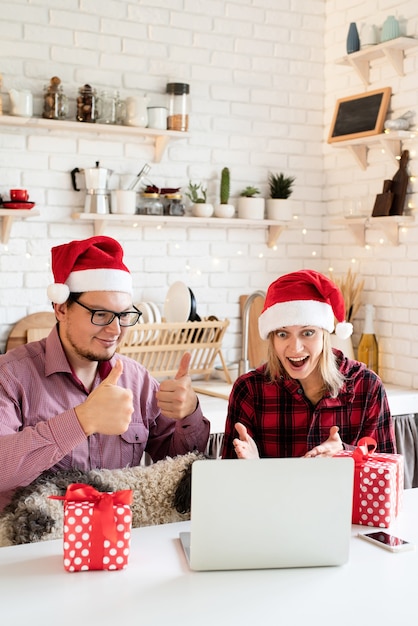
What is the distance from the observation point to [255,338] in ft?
13.7

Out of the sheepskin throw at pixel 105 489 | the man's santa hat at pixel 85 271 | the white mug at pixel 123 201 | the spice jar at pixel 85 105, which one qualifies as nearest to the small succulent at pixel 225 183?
the white mug at pixel 123 201

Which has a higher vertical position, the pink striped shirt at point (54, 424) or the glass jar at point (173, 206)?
the glass jar at point (173, 206)

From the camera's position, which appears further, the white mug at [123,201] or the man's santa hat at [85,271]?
the white mug at [123,201]

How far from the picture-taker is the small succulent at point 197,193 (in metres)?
4.00

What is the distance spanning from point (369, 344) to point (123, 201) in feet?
4.41

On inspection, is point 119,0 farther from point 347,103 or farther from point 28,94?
point 347,103

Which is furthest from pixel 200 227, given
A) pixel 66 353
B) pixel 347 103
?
pixel 66 353

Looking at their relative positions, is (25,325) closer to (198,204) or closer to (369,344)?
(198,204)

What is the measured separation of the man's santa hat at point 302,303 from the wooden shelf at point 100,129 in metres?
1.50

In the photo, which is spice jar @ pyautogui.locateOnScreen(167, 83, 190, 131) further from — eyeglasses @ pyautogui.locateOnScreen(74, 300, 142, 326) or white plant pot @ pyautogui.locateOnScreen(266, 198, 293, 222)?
eyeglasses @ pyautogui.locateOnScreen(74, 300, 142, 326)

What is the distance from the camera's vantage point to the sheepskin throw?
1796mm

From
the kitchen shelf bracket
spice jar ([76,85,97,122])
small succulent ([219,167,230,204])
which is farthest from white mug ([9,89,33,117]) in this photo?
the kitchen shelf bracket

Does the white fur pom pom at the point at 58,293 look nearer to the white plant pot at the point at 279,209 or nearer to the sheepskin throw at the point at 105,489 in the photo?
the sheepskin throw at the point at 105,489

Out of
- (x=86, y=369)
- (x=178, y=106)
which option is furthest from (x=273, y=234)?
(x=86, y=369)
